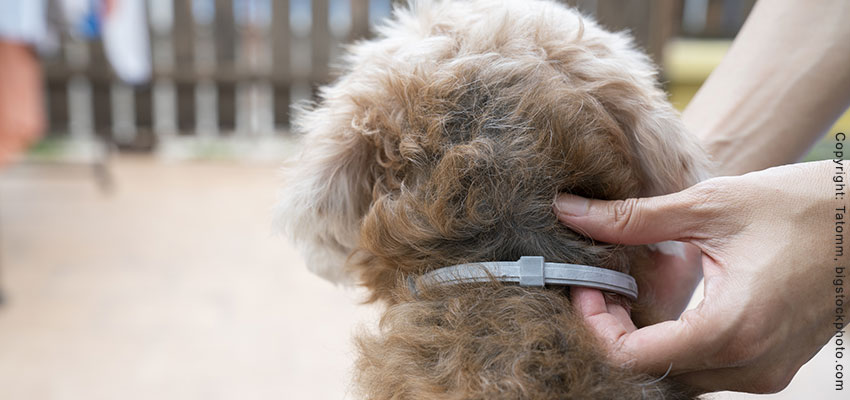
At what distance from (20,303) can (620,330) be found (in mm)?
2845

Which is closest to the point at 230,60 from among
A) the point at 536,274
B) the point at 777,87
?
the point at 777,87

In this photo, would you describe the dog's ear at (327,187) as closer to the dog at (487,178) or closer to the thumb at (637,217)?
the dog at (487,178)

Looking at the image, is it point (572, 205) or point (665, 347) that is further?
point (572, 205)

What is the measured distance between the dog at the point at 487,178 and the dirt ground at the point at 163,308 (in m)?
Answer: 0.18

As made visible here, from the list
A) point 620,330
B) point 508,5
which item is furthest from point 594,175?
point 508,5

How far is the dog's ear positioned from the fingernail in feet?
1.23

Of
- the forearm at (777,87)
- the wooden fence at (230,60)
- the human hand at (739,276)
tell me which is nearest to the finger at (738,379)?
the human hand at (739,276)

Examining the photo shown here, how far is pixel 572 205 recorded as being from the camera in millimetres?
1079

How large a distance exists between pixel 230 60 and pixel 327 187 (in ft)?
19.4

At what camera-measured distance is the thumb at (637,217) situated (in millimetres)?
1039

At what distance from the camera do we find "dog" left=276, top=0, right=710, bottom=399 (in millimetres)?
950

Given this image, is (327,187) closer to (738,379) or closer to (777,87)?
(738,379)

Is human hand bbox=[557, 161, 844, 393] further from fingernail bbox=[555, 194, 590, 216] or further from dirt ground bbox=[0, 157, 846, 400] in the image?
dirt ground bbox=[0, 157, 846, 400]

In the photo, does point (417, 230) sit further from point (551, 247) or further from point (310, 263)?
point (310, 263)
